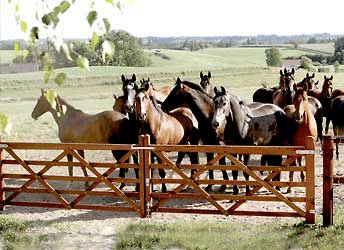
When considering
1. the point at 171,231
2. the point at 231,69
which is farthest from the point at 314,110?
the point at 231,69

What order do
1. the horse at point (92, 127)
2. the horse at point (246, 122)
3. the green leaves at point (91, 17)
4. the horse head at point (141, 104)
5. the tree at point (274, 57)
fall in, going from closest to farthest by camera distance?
1. the green leaves at point (91, 17)
2. the horse at point (246, 122)
3. the horse head at point (141, 104)
4. the horse at point (92, 127)
5. the tree at point (274, 57)

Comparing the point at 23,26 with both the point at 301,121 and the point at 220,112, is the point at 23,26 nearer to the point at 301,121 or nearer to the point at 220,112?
the point at 220,112

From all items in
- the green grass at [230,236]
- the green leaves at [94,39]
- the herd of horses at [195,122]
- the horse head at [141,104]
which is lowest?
the green grass at [230,236]

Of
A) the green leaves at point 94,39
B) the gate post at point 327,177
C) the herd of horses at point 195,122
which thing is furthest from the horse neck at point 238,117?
the green leaves at point 94,39

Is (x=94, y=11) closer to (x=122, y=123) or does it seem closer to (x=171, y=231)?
(x=171, y=231)

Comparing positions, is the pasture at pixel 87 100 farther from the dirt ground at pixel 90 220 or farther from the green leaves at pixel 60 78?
the green leaves at pixel 60 78

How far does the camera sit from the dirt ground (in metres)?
8.11

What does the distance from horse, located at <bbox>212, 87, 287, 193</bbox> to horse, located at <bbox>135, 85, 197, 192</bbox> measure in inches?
36.9

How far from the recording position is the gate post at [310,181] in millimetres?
7945

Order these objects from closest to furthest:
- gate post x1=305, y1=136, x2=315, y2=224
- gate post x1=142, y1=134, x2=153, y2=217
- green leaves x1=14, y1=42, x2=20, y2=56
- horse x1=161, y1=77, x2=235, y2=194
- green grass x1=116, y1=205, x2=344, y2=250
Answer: green leaves x1=14, y1=42, x2=20, y2=56, green grass x1=116, y1=205, x2=344, y2=250, gate post x1=305, y1=136, x2=315, y2=224, gate post x1=142, y1=134, x2=153, y2=217, horse x1=161, y1=77, x2=235, y2=194

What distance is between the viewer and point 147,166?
8.65m

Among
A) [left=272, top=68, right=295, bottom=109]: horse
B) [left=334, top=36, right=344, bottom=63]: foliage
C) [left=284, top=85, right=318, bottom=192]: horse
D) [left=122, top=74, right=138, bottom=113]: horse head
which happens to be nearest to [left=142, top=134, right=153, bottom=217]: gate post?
[left=122, top=74, right=138, bottom=113]: horse head

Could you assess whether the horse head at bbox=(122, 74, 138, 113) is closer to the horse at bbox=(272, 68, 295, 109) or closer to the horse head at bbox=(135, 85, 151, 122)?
the horse head at bbox=(135, 85, 151, 122)

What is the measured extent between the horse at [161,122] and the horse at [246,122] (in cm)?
94
